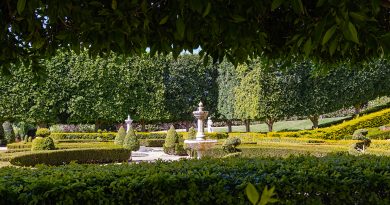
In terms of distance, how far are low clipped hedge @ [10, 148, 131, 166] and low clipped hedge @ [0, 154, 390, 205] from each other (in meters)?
10.2

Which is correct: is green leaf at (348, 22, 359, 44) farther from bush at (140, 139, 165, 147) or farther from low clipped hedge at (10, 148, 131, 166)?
bush at (140, 139, 165, 147)

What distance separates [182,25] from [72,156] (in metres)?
16.4

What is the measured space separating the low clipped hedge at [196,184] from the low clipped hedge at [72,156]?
33.6 ft

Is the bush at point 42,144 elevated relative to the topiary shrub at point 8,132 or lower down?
lower down

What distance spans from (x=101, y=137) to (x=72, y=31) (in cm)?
2656

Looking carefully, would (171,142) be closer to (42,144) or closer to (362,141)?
(42,144)

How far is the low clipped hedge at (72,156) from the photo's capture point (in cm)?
1559

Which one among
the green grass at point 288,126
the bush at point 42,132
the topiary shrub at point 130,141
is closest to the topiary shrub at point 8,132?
the topiary shrub at point 130,141

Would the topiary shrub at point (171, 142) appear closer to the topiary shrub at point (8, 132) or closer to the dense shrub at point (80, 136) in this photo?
the dense shrub at point (80, 136)

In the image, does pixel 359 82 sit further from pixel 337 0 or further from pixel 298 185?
pixel 337 0

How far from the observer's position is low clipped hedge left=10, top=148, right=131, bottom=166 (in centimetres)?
1559

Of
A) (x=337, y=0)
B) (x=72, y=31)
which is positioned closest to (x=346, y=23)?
(x=337, y=0)

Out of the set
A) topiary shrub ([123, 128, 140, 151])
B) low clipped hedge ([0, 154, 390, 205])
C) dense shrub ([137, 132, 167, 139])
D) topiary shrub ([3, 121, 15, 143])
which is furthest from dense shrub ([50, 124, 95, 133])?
low clipped hedge ([0, 154, 390, 205])

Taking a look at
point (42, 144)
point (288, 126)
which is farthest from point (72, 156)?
point (288, 126)
